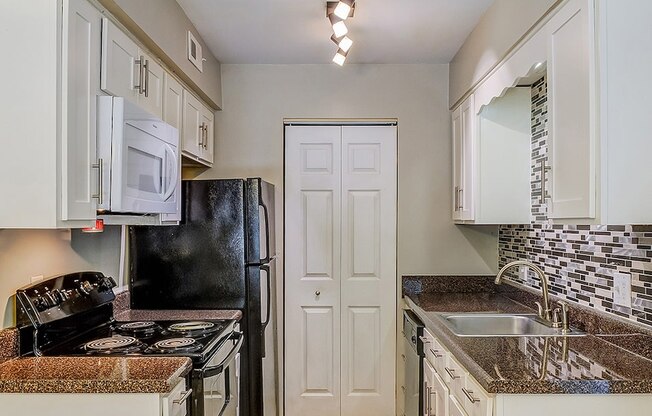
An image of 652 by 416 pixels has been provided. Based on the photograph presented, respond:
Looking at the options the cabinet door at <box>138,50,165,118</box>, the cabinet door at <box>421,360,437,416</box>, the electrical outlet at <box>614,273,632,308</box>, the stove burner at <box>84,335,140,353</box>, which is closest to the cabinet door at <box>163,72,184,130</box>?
the cabinet door at <box>138,50,165,118</box>

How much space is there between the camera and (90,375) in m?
1.77

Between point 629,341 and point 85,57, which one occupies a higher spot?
point 85,57

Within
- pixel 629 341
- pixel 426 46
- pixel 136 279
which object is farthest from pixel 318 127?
pixel 629 341

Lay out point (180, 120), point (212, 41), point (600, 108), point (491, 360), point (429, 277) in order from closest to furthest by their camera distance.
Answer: point (600, 108) → point (491, 360) → point (180, 120) → point (212, 41) → point (429, 277)

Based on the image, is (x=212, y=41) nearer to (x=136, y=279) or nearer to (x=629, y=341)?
(x=136, y=279)

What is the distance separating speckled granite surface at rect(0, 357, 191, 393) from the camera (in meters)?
1.70

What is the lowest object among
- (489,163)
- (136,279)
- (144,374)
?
(144,374)

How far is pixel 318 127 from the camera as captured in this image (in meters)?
3.72

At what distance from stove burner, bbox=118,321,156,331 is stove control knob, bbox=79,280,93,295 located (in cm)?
25

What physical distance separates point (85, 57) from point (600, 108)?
168 cm

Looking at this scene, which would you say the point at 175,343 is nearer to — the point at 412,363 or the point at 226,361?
the point at 226,361

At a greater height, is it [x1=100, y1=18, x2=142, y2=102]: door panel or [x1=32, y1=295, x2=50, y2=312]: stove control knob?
[x1=100, y1=18, x2=142, y2=102]: door panel

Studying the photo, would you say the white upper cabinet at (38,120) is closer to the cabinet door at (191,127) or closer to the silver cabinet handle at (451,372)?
the cabinet door at (191,127)

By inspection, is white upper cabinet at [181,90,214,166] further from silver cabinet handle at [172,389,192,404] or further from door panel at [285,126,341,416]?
silver cabinet handle at [172,389,192,404]
